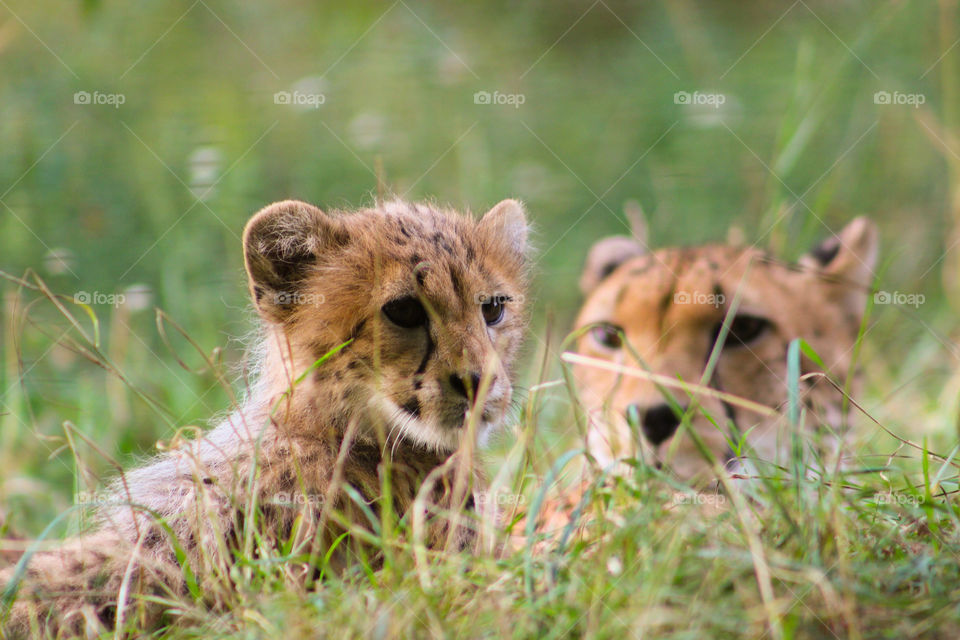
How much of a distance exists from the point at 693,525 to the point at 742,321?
101 inches

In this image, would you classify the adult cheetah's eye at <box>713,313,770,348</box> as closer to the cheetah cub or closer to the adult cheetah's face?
the adult cheetah's face

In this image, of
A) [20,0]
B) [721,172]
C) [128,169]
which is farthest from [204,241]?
[721,172]

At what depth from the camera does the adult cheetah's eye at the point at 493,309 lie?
3.72 metres

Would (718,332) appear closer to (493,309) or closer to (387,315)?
(493,309)

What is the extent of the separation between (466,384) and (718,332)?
81.7 inches

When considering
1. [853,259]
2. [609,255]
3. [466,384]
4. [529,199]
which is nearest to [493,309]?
[466,384]

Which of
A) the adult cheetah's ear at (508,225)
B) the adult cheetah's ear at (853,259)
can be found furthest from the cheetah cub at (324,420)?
the adult cheetah's ear at (853,259)

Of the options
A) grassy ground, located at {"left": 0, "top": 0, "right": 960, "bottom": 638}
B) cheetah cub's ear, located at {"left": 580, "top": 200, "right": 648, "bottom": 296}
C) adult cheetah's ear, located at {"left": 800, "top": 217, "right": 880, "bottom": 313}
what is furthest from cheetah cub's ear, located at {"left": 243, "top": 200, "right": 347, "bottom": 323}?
adult cheetah's ear, located at {"left": 800, "top": 217, "right": 880, "bottom": 313}

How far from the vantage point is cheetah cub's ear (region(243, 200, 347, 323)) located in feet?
11.7

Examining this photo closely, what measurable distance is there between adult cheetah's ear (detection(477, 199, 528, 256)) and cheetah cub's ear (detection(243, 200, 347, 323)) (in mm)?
623

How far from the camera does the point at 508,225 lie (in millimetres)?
4172

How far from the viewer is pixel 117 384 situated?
5746mm

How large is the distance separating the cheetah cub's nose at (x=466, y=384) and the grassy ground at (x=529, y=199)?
0.26 m

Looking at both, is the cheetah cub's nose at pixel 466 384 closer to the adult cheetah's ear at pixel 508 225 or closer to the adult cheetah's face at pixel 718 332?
the adult cheetah's ear at pixel 508 225
